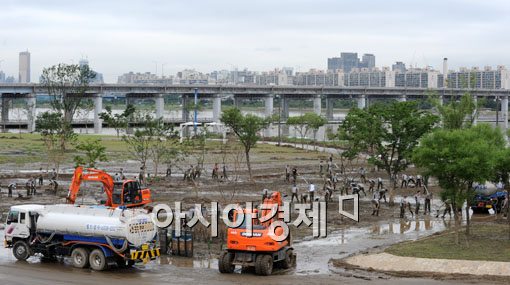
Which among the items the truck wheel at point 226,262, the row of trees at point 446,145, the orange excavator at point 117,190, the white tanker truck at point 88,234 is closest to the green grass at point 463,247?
the row of trees at point 446,145

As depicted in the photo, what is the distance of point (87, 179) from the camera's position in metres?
31.5

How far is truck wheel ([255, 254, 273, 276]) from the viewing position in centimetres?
2548

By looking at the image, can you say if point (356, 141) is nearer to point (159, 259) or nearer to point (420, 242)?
point (420, 242)

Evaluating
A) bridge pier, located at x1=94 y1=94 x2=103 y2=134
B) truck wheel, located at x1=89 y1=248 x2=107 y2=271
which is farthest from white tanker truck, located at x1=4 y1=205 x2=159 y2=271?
bridge pier, located at x1=94 y1=94 x2=103 y2=134

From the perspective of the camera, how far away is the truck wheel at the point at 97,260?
26.2 metres

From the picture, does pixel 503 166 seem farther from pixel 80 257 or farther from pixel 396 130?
A: pixel 80 257

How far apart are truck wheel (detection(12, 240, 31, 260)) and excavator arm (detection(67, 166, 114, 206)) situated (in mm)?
2821

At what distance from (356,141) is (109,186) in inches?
934

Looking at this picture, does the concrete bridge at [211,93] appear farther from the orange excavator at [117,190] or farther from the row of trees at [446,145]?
the orange excavator at [117,190]

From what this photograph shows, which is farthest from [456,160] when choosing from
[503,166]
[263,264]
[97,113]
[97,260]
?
[97,113]

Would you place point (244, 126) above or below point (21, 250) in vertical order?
above

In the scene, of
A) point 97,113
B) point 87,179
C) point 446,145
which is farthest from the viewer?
point 97,113

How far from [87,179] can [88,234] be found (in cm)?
556

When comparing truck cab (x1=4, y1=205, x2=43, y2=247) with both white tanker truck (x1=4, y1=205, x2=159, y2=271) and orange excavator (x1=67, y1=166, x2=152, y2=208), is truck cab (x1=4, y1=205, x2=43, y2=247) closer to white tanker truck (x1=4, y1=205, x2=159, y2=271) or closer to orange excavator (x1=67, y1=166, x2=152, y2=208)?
white tanker truck (x1=4, y1=205, x2=159, y2=271)
